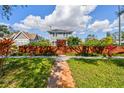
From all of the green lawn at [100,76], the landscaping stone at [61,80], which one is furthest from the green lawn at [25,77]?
the green lawn at [100,76]

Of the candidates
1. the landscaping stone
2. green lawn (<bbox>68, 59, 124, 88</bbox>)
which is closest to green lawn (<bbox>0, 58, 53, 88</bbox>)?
the landscaping stone

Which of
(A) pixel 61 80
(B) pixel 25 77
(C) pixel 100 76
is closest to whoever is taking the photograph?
(A) pixel 61 80

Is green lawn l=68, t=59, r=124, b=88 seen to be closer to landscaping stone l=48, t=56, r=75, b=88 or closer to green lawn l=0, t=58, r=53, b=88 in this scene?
landscaping stone l=48, t=56, r=75, b=88

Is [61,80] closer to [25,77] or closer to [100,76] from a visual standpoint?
[25,77]

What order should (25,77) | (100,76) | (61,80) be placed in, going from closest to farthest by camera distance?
(61,80) < (25,77) < (100,76)

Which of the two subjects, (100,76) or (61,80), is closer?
(61,80)

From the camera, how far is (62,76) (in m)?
7.22

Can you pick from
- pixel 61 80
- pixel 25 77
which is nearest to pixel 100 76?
pixel 61 80
